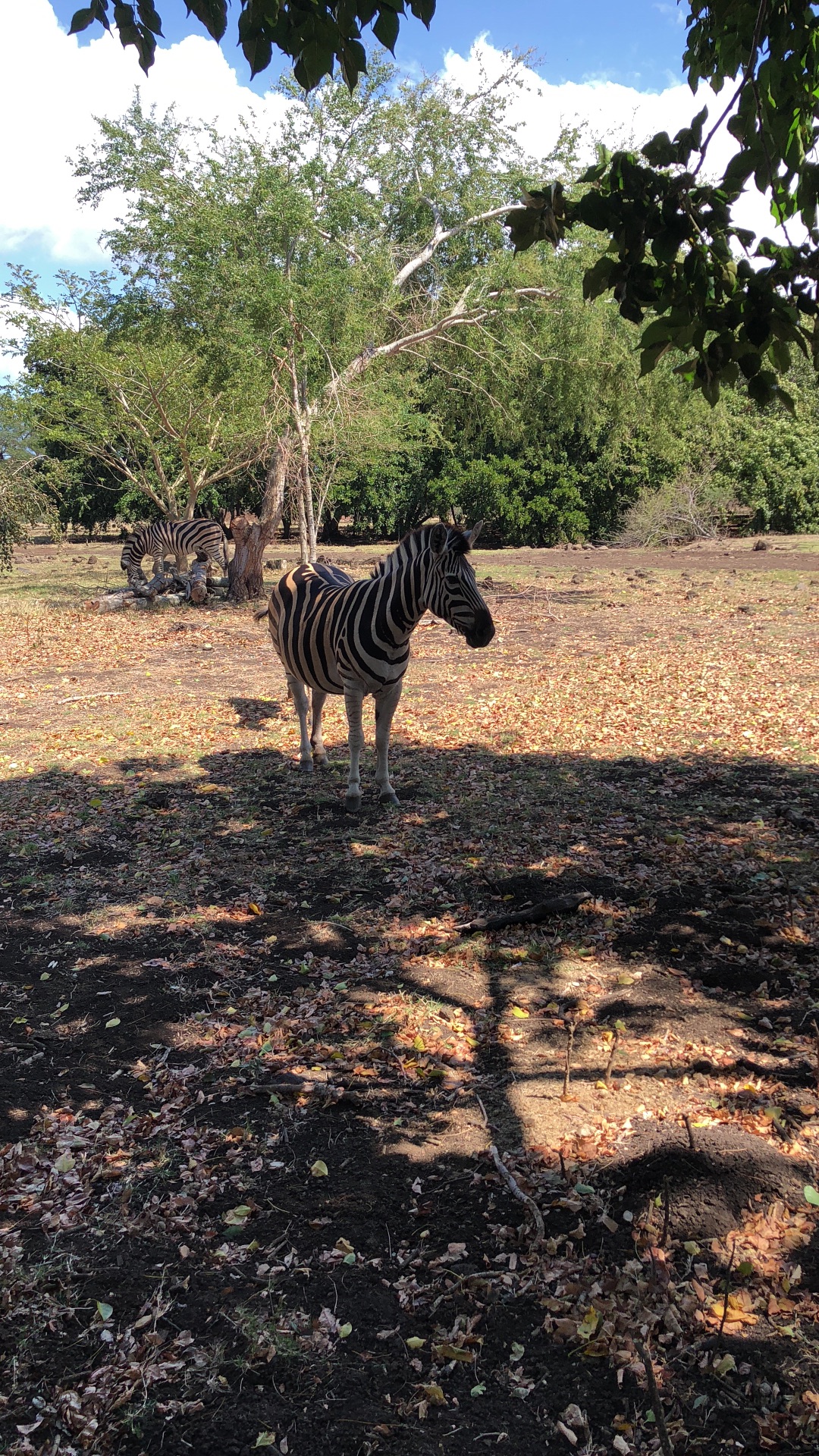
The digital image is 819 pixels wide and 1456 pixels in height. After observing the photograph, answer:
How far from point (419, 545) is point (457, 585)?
59 cm

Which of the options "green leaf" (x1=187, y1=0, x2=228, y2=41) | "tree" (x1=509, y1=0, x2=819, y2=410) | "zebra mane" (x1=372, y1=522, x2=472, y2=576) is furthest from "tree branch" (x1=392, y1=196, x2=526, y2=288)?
"tree" (x1=509, y1=0, x2=819, y2=410)

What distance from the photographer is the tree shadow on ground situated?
3.00 meters

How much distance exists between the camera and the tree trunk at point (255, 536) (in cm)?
2084

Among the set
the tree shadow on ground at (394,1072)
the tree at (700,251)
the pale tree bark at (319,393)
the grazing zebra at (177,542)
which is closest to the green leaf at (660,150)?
the tree at (700,251)

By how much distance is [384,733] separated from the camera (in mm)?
8336

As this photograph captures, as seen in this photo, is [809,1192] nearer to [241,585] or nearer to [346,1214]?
[346,1214]

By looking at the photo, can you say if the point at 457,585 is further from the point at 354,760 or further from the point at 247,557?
the point at 247,557

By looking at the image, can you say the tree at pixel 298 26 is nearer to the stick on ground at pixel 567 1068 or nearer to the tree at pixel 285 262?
the stick on ground at pixel 567 1068

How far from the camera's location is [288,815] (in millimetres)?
8469

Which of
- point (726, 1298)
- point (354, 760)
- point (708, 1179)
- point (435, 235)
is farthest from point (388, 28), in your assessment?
point (435, 235)

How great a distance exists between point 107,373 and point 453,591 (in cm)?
1544

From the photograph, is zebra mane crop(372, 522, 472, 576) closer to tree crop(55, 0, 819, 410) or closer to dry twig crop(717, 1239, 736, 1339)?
tree crop(55, 0, 819, 410)

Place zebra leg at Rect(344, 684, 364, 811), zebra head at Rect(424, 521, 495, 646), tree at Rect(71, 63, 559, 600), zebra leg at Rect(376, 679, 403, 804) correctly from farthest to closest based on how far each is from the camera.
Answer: tree at Rect(71, 63, 559, 600) < zebra leg at Rect(344, 684, 364, 811) < zebra leg at Rect(376, 679, 403, 804) < zebra head at Rect(424, 521, 495, 646)

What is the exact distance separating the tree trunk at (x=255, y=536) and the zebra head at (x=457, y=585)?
1397 centimetres
